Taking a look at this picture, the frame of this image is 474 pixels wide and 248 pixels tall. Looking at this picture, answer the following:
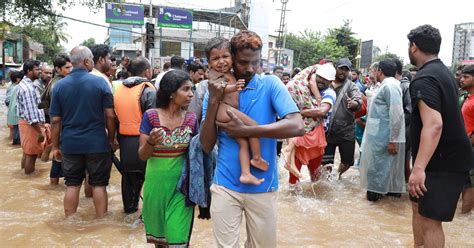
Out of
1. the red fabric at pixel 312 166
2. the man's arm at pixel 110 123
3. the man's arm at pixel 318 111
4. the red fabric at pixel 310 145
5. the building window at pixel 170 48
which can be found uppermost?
the building window at pixel 170 48

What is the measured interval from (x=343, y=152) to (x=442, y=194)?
10.3 feet

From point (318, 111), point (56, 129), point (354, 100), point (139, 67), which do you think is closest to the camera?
point (56, 129)

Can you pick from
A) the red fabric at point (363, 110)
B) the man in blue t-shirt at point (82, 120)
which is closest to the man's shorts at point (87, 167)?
the man in blue t-shirt at point (82, 120)

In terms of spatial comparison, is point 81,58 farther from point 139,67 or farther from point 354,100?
point 354,100

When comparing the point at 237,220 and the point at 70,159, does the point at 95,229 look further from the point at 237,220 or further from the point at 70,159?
the point at 237,220

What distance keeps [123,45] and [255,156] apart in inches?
1853

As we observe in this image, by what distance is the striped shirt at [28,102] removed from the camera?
243 inches

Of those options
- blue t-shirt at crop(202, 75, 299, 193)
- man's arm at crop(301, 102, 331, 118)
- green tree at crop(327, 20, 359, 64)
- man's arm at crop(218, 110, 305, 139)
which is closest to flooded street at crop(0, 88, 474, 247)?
man's arm at crop(301, 102, 331, 118)

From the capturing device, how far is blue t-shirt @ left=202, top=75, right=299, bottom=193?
239 cm

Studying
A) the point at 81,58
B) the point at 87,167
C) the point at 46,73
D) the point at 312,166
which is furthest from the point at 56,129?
the point at 46,73

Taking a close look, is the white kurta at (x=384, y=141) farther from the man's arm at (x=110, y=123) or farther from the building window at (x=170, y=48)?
the building window at (x=170, y=48)

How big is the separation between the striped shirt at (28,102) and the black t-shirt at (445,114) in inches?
215

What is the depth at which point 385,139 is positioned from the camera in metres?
5.18

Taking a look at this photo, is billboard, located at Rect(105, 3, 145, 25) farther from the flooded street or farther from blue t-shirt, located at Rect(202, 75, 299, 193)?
blue t-shirt, located at Rect(202, 75, 299, 193)
